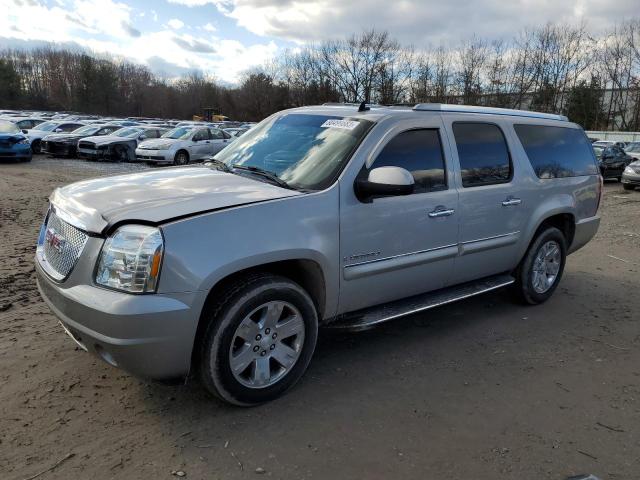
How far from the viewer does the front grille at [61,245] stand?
2994 millimetres

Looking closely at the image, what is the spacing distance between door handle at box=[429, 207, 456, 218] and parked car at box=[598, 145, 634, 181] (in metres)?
18.8

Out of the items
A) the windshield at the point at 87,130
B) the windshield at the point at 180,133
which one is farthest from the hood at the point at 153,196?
the windshield at the point at 87,130

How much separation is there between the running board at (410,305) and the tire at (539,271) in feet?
1.13

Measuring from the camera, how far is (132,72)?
106 m

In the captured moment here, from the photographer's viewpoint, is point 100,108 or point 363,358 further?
point 100,108

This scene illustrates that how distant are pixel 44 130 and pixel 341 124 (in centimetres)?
2679

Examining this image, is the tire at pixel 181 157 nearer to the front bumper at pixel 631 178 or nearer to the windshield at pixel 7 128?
the windshield at pixel 7 128

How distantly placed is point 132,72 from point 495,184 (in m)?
115

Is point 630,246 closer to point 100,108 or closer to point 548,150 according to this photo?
point 548,150

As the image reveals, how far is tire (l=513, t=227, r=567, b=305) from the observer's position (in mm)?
5188

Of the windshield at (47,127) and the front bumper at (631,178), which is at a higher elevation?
the windshield at (47,127)

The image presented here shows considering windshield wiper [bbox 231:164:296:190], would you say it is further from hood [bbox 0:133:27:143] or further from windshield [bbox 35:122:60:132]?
windshield [bbox 35:122:60:132]

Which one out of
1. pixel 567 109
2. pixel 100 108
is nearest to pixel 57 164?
pixel 567 109

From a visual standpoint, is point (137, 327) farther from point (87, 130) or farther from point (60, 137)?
point (87, 130)
